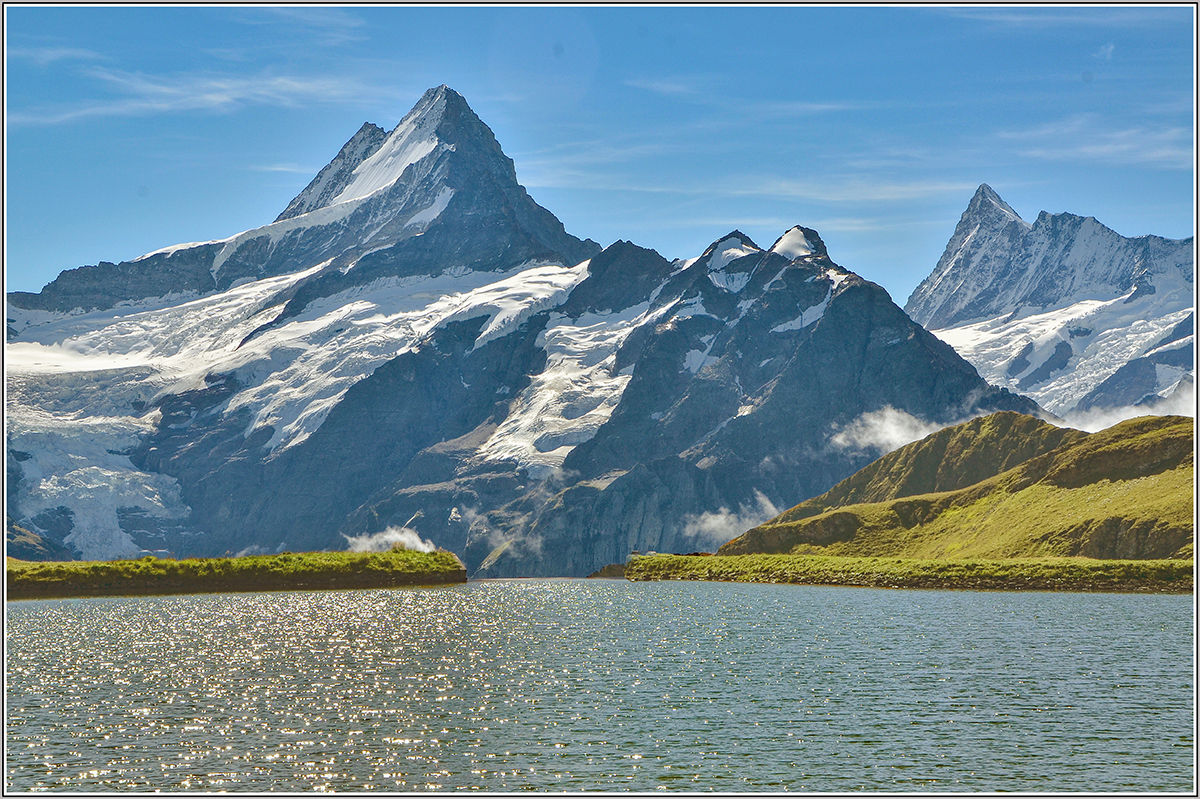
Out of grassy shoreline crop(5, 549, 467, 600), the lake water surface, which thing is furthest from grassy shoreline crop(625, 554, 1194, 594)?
grassy shoreline crop(5, 549, 467, 600)

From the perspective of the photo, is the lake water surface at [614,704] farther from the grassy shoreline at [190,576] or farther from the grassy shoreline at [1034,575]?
the grassy shoreline at [190,576]

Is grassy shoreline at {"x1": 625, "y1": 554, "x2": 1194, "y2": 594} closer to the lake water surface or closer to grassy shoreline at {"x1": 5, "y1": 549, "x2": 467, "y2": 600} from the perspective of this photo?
the lake water surface

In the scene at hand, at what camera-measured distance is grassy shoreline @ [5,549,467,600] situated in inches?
6777

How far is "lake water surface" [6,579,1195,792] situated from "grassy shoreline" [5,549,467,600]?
61557 millimetres

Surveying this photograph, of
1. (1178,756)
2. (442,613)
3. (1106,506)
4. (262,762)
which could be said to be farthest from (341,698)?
(1106,506)

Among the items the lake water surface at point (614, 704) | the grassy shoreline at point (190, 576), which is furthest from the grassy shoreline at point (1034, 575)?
the grassy shoreline at point (190, 576)

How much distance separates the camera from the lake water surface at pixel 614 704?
48.8 m

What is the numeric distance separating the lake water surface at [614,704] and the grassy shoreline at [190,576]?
61557 mm

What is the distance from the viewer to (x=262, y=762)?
5091cm

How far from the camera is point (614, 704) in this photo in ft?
210

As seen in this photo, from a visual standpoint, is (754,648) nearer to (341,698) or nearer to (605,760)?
(341,698)

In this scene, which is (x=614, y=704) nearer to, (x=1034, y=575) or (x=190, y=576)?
(x=1034, y=575)

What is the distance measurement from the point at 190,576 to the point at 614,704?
130 meters

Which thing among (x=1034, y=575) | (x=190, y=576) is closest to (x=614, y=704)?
(x=1034, y=575)
